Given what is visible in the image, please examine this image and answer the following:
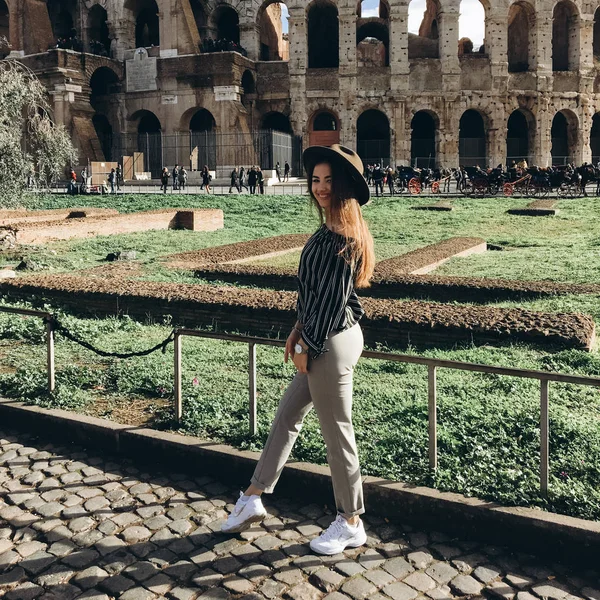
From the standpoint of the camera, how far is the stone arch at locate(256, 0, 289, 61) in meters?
39.0

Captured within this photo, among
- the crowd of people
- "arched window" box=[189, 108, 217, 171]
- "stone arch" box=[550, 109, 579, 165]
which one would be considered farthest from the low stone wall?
"stone arch" box=[550, 109, 579, 165]

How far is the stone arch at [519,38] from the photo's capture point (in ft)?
117

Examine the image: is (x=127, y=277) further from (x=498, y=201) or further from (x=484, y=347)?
(x=498, y=201)

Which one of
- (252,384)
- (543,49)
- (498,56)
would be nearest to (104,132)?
(498,56)

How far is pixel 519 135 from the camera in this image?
124 ft

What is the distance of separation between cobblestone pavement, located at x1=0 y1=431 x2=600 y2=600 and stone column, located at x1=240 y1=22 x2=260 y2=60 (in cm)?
3442

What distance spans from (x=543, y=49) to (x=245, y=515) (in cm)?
3595

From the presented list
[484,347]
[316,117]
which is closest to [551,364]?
[484,347]

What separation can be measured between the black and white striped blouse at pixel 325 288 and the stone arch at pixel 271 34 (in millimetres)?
36602

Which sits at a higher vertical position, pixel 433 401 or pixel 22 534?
pixel 433 401

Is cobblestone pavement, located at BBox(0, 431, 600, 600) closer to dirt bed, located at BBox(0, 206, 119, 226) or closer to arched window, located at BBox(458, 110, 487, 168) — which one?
dirt bed, located at BBox(0, 206, 119, 226)

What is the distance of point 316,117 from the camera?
37188 mm

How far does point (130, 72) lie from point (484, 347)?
33337 millimetres

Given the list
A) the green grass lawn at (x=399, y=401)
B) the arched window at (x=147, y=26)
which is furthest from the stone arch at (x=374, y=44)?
the green grass lawn at (x=399, y=401)
